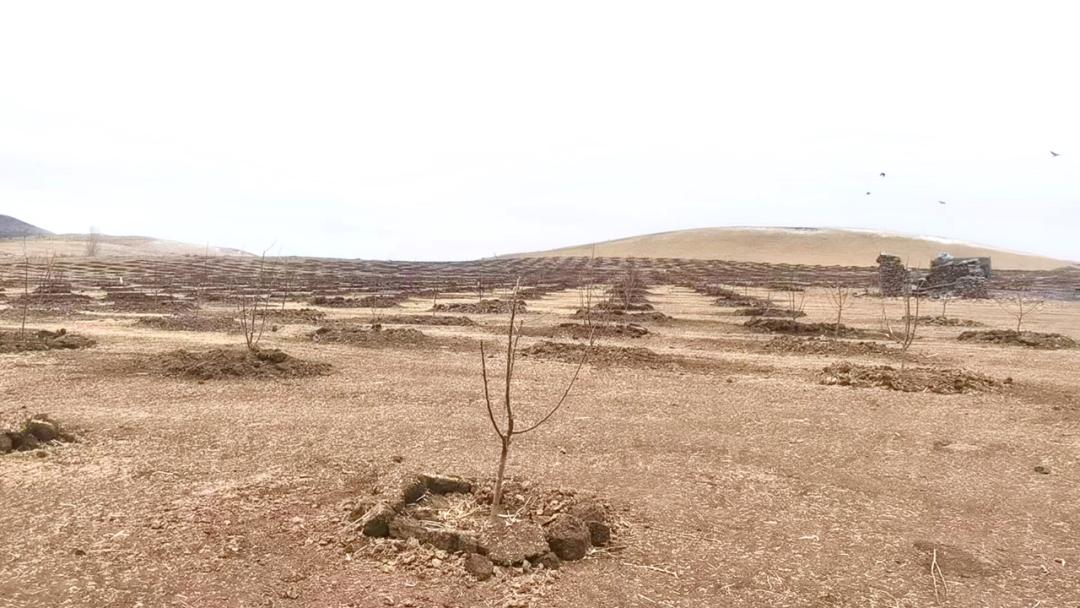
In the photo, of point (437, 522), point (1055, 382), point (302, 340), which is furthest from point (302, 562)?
point (1055, 382)

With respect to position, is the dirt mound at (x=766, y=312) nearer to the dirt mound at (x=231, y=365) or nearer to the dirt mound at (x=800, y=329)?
the dirt mound at (x=800, y=329)

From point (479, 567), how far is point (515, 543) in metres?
0.37

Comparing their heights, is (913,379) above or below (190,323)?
above

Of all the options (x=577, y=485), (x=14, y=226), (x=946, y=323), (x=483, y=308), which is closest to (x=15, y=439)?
(x=577, y=485)

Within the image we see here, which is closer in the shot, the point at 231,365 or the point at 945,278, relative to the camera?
the point at 231,365

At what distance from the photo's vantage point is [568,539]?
188 inches

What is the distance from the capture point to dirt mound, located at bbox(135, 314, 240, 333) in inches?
688

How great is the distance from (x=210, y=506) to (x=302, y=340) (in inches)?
429

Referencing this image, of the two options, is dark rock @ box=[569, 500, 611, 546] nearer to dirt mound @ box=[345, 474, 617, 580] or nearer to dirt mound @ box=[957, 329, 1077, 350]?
dirt mound @ box=[345, 474, 617, 580]

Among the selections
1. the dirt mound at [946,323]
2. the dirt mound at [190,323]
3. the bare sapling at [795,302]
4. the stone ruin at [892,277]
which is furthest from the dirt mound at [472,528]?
the stone ruin at [892,277]

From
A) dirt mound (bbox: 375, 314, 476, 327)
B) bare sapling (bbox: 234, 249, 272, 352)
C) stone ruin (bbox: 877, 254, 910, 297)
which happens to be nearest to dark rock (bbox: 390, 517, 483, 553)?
bare sapling (bbox: 234, 249, 272, 352)

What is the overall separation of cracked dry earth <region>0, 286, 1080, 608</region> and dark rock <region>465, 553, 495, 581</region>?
0.06 metres

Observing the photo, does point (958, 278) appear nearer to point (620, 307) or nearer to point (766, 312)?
point (766, 312)

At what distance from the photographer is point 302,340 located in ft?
52.5
